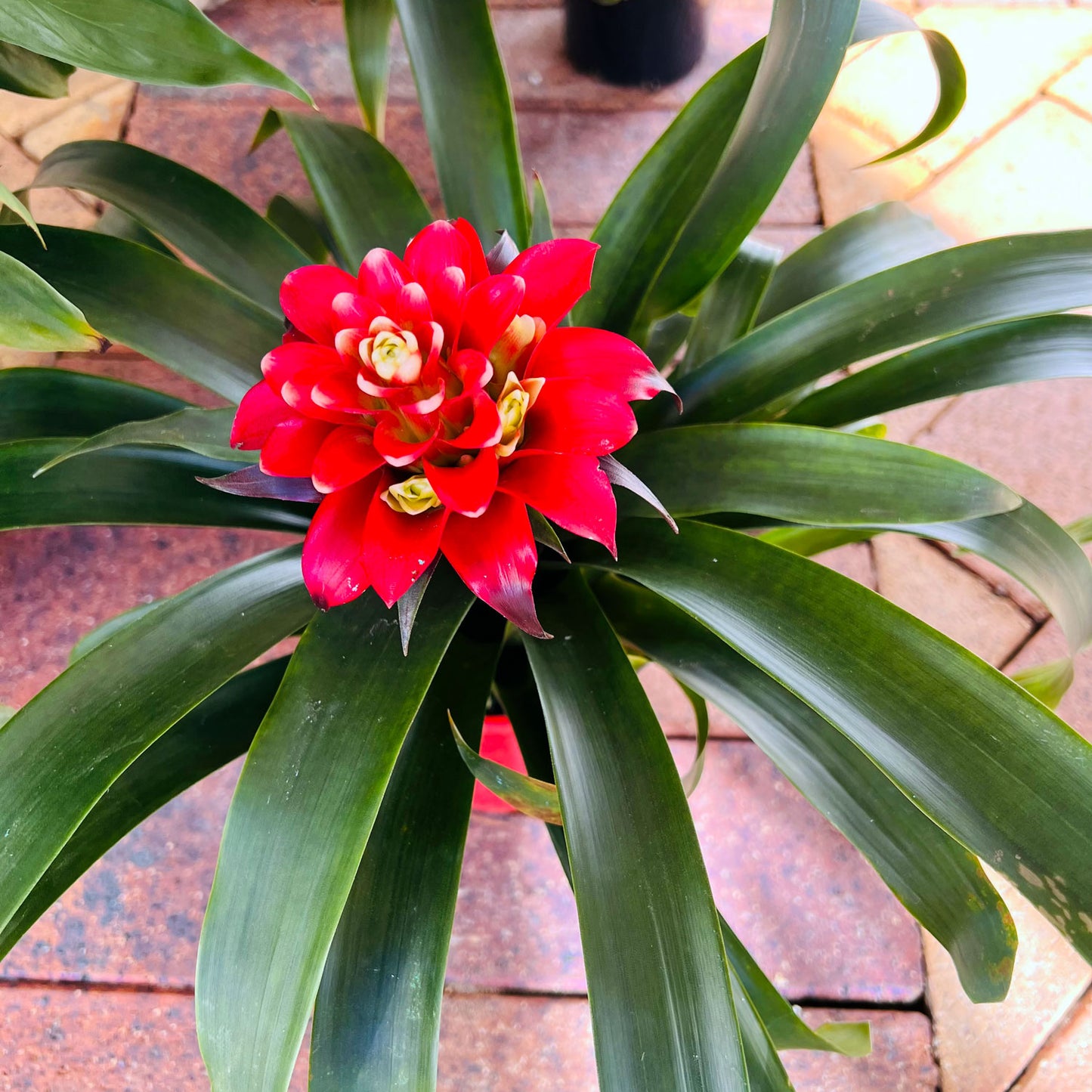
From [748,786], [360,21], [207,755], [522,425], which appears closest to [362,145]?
[360,21]

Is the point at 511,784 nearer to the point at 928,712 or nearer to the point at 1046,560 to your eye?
the point at 928,712

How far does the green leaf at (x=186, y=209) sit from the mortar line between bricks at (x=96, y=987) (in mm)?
773

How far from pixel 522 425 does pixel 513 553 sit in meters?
0.07

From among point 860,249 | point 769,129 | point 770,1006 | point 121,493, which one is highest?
point 860,249

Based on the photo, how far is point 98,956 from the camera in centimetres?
101

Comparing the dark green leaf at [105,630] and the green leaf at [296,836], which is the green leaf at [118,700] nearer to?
the green leaf at [296,836]

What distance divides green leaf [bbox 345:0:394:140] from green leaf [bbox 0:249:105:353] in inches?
21.0

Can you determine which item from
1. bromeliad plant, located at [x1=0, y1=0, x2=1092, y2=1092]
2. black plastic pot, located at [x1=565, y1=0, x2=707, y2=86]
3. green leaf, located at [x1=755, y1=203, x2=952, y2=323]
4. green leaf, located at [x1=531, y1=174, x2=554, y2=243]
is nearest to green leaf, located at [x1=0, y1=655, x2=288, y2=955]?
bromeliad plant, located at [x1=0, y1=0, x2=1092, y2=1092]

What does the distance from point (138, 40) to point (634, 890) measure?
55 centimetres

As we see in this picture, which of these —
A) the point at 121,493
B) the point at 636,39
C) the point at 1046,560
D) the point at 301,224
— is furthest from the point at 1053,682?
the point at 636,39

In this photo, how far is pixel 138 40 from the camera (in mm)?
483

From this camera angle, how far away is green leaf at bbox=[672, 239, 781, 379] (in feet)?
2.69

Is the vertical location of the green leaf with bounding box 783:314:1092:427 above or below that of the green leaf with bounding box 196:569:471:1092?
above

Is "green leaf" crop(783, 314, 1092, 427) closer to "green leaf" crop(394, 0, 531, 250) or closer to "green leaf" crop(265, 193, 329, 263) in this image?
"green leaf" crop(394, 0, 531, 250)
